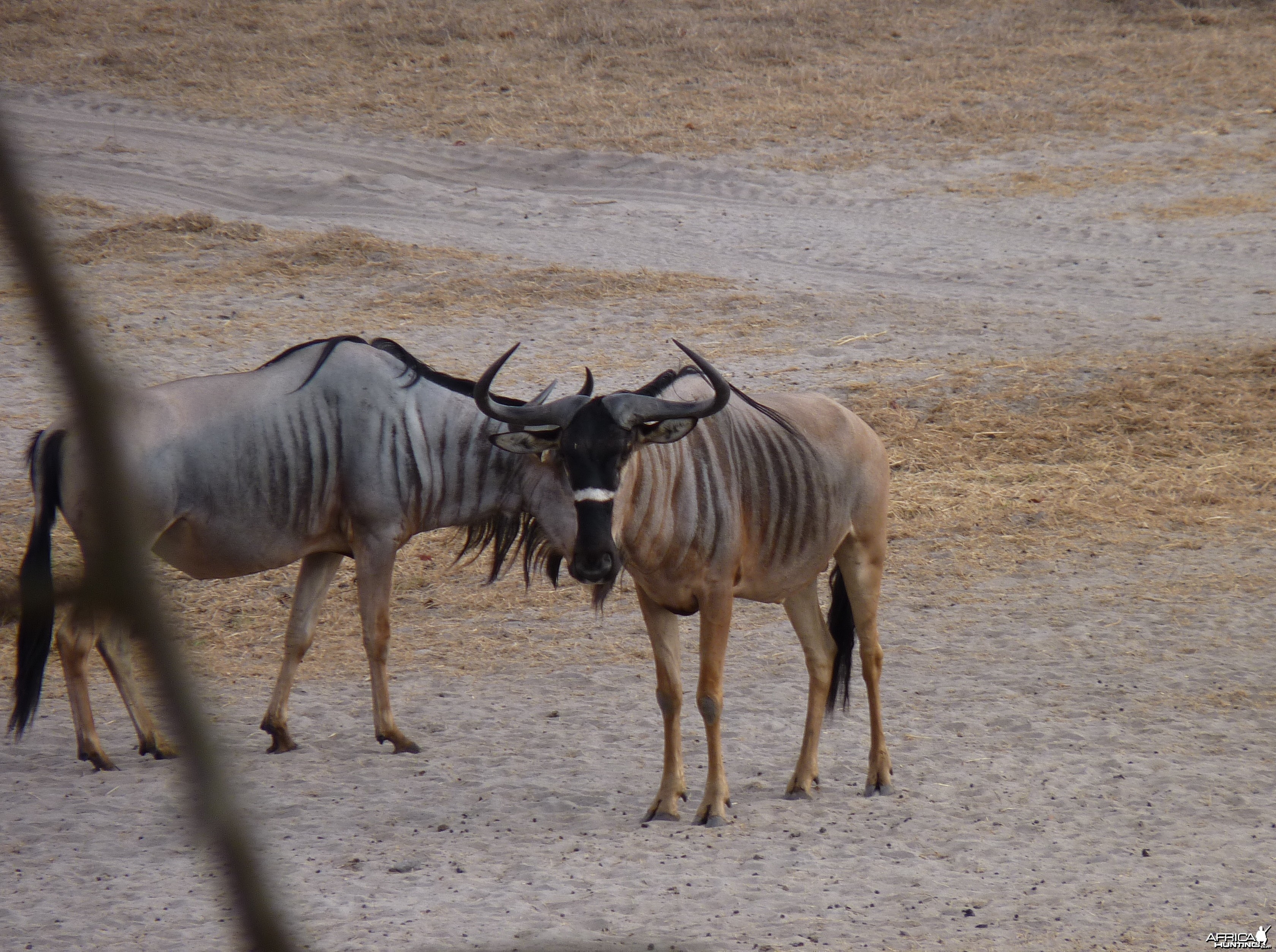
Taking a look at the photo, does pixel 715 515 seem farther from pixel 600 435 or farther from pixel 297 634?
pixel 297 634

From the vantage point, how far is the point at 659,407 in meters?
4.61

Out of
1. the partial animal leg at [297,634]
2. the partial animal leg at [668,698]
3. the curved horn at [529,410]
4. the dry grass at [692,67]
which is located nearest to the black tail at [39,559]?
the partial animal leg at [297,634]

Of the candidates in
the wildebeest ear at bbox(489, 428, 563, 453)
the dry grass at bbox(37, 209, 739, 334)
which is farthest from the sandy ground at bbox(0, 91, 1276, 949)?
the dry grass at bbox(37, 209, 739, 334)

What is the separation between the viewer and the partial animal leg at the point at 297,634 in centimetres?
554

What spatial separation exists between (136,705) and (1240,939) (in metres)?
4.26

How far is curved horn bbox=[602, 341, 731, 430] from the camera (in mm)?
4559

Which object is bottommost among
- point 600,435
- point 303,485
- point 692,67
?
point 303,485

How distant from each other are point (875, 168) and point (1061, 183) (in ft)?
7.21

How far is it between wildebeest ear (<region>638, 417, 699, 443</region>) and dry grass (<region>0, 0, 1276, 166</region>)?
12.1 m

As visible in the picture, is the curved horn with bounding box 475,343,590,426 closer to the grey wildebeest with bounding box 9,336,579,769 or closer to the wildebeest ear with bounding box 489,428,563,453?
the wildebeest ear with bounding box 489,428,563,453

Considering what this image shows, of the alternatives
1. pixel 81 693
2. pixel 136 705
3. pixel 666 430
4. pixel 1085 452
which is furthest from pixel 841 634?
pixel 1085 452

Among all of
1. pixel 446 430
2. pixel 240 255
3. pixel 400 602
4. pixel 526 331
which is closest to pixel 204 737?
pixel 446 430

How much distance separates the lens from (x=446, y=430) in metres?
5.74

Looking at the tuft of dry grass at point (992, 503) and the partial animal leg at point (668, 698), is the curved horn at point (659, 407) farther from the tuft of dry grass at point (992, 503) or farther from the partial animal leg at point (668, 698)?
the tuft of dry grass at point (992, 503)
